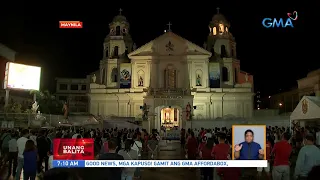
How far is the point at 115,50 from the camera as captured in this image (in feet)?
190

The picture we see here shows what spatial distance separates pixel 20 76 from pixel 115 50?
2314 centimetres

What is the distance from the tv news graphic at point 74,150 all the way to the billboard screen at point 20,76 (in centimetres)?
3025

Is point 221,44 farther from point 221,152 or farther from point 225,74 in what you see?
point 221,152

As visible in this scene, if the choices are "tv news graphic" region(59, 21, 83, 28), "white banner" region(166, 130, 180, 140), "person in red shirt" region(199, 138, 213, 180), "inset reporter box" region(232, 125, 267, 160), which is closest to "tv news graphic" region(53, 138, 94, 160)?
"inset reporter box" region(232, 125, 267, 160)

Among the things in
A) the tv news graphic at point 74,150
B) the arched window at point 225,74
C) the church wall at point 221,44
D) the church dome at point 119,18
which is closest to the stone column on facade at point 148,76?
the church dome at point 119,18

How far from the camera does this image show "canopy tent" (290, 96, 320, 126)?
2170cm

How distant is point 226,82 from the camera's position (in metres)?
56.1

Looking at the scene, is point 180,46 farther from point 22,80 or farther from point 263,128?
point 263,128

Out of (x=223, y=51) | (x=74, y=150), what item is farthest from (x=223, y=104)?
(x=74, y=150)

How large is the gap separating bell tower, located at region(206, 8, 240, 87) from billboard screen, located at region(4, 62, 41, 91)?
94.2 feet

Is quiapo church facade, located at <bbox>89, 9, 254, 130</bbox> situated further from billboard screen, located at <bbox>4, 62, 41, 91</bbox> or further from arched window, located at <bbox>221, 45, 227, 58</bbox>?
billboard screen, located at <bbox>4, 62, 41, 91</bbox>

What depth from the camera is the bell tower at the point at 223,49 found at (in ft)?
185

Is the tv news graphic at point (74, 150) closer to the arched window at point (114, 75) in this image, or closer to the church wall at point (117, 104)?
the church wall at point (117, 104)

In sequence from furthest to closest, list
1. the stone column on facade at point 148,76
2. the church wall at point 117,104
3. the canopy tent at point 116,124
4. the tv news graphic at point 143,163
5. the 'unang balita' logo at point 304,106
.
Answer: the stone column on facade at point 148,76, the church wall at point 117,104, the canopy tent at point 116,124, the 'unang balita' logo at point 304,106, the tv news graphic at point 143,163
